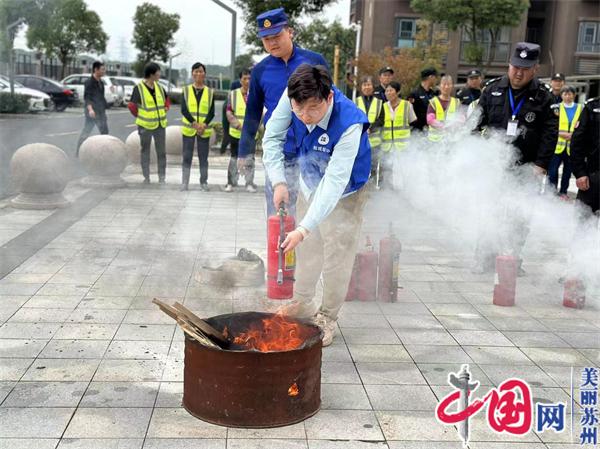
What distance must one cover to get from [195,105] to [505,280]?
620 cm

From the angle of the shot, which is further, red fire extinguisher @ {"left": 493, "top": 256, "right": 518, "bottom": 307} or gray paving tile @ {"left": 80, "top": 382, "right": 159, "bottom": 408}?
red fire extinguisher @ {"left": 493, "top": 256, "right": 518, "bottom": 307}

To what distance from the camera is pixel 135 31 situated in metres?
8.23

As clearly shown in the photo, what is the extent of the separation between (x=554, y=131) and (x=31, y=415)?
454cm

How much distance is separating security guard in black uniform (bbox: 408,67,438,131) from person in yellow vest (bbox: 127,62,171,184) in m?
3.84

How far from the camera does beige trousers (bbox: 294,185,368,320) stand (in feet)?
13.6

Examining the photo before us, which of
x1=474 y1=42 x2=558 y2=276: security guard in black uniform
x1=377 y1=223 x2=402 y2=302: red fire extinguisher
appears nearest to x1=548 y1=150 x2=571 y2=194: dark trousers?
x1=474 y1=42 x2=558 y2=276: security guard in black uniform

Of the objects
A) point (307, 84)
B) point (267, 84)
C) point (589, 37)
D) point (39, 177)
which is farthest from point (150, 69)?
point (589, 37)

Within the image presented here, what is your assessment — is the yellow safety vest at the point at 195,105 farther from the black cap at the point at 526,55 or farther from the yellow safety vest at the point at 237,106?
the black cap at the point at 526,55

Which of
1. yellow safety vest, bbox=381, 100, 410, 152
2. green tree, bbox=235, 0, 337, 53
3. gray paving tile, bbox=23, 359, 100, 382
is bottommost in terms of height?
gray paving tile, bbox=23, 359, 100, 382

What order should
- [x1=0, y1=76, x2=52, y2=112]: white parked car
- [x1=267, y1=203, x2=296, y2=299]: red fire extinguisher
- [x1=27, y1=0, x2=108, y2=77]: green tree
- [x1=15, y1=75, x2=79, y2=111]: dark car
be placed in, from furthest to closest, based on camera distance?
[x1=15, y1=75, x2=79, y2=111]: dark car → [x1=0, y1=76, x2=52, y2=112]: white parked car → [x1=27, y1=0, x2=108, y2=77]: green tree → [x1=267, y1=203, x2=296, y2=299]: red fire extinguisher

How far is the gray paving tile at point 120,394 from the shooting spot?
3381 mm

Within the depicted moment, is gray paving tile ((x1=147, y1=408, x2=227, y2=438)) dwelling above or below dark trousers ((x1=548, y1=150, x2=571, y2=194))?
below

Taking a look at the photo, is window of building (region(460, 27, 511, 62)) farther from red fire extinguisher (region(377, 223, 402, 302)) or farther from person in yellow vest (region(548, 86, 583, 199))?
red fire extinguisher (region(377, 223, 402, 302))

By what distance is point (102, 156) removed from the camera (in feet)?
32.8
